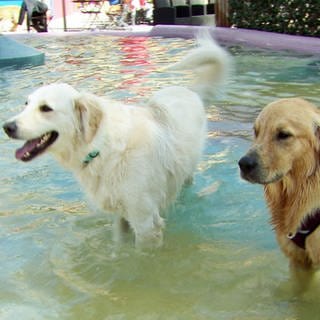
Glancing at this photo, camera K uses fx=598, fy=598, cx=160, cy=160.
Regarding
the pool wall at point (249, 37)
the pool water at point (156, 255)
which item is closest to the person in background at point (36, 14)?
the pool wall at point (249, 37)

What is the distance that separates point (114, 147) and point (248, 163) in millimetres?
1213

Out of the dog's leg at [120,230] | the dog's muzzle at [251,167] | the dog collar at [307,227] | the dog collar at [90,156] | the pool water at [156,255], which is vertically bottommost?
the pool water at [156,255]

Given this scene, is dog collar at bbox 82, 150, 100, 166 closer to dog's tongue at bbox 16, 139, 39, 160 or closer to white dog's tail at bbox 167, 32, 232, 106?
dog's tongue at bbox 16, 139, 39, 160

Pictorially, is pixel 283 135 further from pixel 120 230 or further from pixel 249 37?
pixel 249 37

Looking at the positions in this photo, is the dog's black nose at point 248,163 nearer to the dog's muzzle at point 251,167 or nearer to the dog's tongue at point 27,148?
the dog's muzzle at point 251,167

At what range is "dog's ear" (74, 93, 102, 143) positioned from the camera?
3.86 m

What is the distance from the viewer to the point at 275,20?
14.2 meters

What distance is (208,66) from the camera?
5.22m

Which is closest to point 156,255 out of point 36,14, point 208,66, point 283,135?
point 283,135

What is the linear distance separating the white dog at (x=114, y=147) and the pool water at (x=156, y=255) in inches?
12.8

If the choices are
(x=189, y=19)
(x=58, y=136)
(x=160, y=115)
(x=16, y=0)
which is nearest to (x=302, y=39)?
(x=189, y=19)

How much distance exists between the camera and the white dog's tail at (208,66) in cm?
512

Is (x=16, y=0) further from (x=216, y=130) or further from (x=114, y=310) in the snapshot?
(x=114, y=310)

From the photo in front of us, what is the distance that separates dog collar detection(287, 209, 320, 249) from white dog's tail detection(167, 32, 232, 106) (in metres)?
2.32
